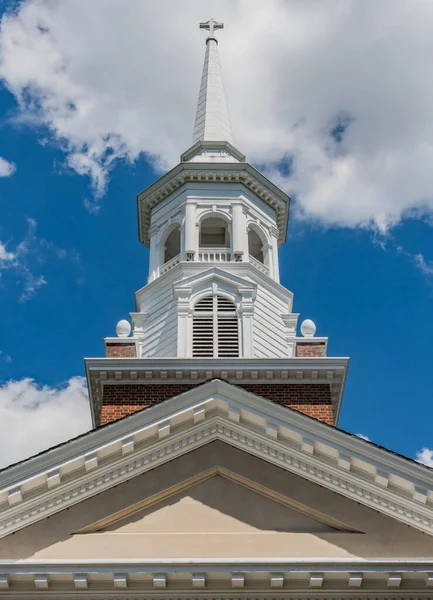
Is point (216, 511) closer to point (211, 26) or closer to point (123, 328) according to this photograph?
point (123, 328)

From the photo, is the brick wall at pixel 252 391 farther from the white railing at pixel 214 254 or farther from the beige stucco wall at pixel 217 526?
the beige stucco wall at pixel 217 526

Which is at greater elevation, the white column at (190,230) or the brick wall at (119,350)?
the white column at (190,230)

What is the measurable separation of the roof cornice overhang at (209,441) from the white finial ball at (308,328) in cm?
749

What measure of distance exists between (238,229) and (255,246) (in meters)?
2.09

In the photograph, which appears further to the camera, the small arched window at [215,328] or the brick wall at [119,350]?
the small arched window at [215,328]

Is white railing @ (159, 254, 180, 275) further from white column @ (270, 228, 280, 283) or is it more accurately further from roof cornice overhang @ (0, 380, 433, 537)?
roof cornice overhang @ (0, 380, 433, 537)

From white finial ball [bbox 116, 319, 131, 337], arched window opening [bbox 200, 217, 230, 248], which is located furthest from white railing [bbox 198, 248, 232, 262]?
white finial ball [bbox 116, 319, 131, 337]

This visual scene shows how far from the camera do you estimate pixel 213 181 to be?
26484 mm

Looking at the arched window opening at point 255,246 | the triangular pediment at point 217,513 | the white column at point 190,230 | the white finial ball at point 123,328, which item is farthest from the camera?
the arched window opening at point 255,246

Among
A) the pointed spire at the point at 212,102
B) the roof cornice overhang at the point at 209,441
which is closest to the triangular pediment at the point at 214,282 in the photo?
the pointed spire at the point at 212,102

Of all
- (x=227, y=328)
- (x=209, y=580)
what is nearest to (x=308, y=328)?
(x=227, y=328)

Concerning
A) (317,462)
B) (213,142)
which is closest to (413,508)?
(317,462)

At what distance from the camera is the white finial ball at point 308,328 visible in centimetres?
2232

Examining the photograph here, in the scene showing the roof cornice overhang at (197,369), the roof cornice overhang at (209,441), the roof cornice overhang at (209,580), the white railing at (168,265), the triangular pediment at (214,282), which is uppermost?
the white railing at (168,265)
